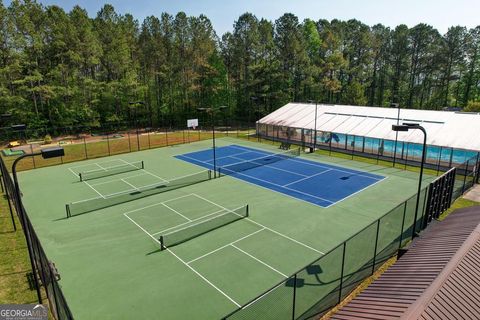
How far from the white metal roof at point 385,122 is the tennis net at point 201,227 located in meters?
22.2

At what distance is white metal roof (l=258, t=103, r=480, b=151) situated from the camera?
3069 centimetres

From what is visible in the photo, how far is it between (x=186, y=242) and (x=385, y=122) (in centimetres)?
2938

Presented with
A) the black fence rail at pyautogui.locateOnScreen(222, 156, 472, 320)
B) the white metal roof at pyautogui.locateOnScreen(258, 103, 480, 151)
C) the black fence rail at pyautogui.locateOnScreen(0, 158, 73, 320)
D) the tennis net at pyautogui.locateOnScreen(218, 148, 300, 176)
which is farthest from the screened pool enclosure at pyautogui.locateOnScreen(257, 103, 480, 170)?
the black fence rail at pyautogui.locateOnScreen(0, 158, 73, 320)

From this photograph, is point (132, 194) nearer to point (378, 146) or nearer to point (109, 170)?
point (109, 170)

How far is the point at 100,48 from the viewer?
5359 centimetres

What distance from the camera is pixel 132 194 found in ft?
78.5

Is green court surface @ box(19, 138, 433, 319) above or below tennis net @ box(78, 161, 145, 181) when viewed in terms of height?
below

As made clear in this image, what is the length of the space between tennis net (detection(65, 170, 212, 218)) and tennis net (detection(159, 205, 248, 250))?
6.95m

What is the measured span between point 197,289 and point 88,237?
8.42 m

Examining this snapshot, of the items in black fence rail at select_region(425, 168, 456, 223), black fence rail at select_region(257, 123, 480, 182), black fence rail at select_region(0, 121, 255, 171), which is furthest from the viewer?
black fence rail at select_region(0, 121, 255, 171)

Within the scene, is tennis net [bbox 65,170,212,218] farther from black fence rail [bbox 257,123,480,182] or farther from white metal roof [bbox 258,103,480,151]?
white metal roof [bbox 258,103,480,151]

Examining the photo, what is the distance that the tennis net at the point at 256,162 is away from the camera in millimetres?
30812

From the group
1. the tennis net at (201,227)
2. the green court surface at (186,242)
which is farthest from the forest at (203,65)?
the tennis net at (201,227)

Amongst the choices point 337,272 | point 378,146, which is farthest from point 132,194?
point 378,146
